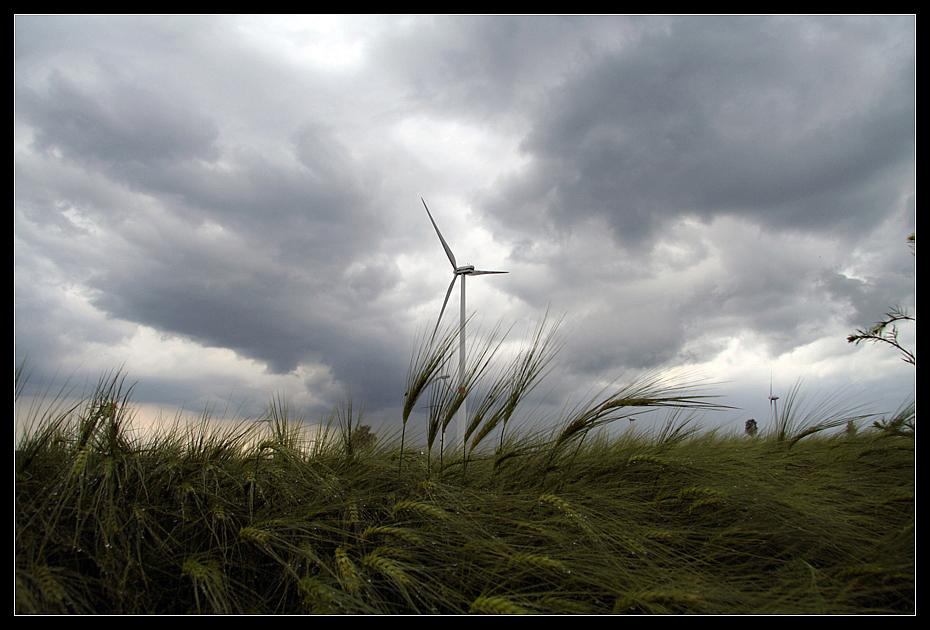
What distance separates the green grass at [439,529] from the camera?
3.07 m

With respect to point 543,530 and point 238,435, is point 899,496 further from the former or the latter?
point 238,435

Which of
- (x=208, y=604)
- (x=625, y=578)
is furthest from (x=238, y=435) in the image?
(x=625, y=578)

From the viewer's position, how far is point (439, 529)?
11.8ft

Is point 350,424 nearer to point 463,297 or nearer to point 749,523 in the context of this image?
point 749,523

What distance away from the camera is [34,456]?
3.58 metres

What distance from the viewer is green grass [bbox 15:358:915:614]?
307 centimetres

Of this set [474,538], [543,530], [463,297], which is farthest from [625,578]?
[463,297]

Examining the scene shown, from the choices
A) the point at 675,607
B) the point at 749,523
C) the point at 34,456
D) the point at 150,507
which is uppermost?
the point at 34,456

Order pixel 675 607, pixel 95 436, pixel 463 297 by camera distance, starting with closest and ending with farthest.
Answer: pixel 675 607 → pixel 95 436 → pixel 463 297

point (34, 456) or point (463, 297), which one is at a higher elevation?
point (463, 297)

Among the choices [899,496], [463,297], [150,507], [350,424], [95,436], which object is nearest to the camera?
[150,507]

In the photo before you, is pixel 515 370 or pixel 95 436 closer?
pixel 95 436

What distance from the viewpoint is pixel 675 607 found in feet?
9.97

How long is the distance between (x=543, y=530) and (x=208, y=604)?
6.48 ft
